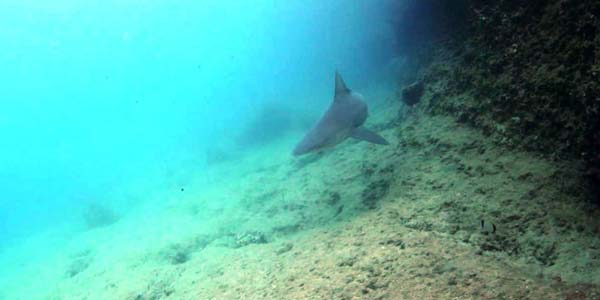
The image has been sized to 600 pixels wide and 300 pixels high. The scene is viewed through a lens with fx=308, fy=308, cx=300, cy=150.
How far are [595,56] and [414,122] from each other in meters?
3.95

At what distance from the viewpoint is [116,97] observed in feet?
616

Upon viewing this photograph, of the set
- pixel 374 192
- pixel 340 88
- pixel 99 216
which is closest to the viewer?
pixel 374 192

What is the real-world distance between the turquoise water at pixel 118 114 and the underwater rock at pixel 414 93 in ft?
27.7

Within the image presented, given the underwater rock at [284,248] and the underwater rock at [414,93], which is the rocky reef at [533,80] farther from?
the underwater rock at [284,248]

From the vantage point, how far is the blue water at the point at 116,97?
111 ft

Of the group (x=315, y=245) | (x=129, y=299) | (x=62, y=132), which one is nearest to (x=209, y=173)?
(x=129, y=299)

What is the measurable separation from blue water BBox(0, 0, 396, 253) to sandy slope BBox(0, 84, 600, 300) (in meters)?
15.0

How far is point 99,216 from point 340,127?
2079 cm

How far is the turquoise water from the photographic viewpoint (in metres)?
21.8

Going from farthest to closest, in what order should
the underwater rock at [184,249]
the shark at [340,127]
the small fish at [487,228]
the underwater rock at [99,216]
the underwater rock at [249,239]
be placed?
the underwater rock at [99,216] → the underwater rock at [184,249] → the underwater rock at [249,239] → the shark at [340,127] → the small fish at [487,228]

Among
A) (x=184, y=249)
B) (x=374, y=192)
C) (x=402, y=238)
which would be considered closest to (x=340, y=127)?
(x=374, y=192)

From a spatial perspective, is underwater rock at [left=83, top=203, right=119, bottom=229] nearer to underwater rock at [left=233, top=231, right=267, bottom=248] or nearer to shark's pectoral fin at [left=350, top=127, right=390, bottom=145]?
underwater rock at [left=233, top=231, right=267, bottom=248]

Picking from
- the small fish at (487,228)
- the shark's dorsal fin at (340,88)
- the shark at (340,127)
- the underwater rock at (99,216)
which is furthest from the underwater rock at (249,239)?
the underwater rock at (99,216)

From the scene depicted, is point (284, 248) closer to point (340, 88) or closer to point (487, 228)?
point (487, 228)
